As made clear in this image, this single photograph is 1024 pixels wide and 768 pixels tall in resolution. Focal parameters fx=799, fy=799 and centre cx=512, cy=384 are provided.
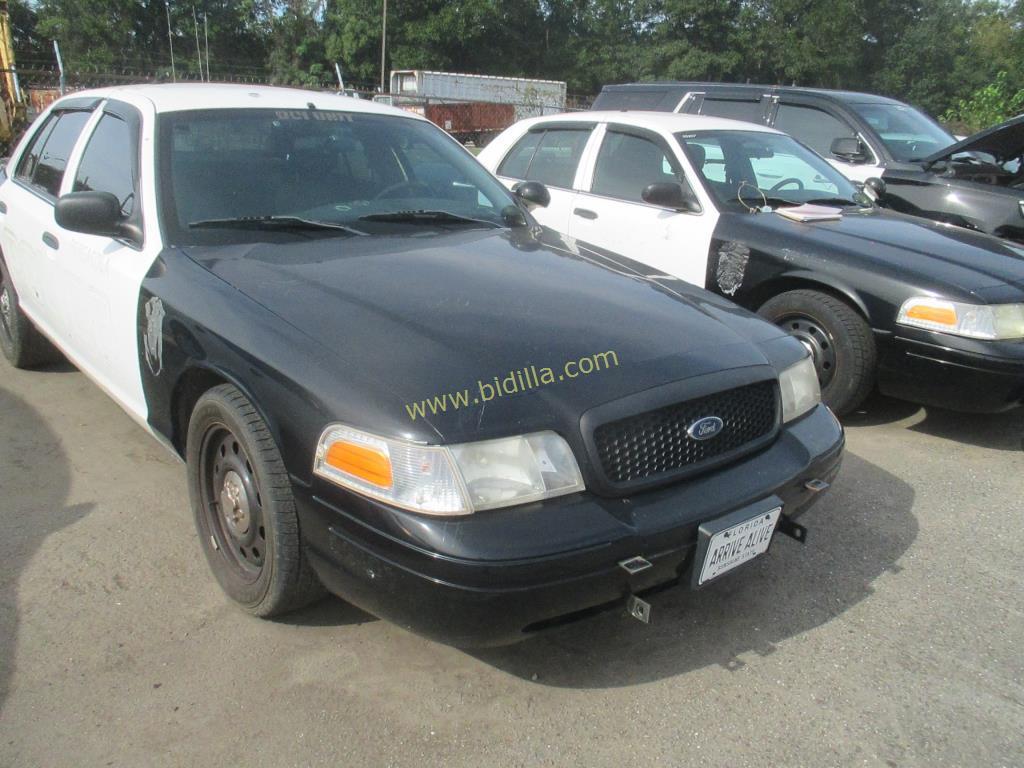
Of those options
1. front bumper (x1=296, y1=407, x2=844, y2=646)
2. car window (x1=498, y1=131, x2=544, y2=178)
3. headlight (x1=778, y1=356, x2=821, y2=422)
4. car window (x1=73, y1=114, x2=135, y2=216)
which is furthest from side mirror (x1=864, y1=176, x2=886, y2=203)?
car window (x1=73, y1=114, x2=135, y2=216)

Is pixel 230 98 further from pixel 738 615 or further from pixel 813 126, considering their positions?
pixel 813 126

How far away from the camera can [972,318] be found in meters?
3.91

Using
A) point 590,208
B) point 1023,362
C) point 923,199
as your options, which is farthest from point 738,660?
point 923,199

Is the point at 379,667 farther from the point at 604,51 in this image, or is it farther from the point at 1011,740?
the point at 604,51

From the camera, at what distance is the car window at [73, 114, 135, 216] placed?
123 inches

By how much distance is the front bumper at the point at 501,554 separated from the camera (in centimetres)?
193

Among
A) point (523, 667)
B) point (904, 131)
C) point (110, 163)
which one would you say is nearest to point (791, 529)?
point (523, 667)

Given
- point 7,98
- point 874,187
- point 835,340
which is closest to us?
point 835,340

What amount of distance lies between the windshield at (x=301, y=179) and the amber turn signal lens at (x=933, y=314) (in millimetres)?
2132

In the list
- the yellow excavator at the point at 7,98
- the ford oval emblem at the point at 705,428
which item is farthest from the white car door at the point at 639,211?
the yellow excavator at the point at 7,98

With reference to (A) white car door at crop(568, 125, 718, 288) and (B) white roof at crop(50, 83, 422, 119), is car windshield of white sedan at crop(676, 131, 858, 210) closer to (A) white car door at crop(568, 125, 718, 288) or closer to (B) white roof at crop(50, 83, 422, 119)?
(A) white car door at crop(568, 125, 718, 288)

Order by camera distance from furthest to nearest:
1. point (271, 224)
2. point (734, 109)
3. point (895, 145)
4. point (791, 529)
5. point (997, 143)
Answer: point (734, 109) → point (895, 145) → point (997, 143) → point (271, 224) → point (791, 529)

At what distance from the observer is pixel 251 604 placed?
255 cm

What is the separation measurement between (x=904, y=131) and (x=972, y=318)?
429 cm
